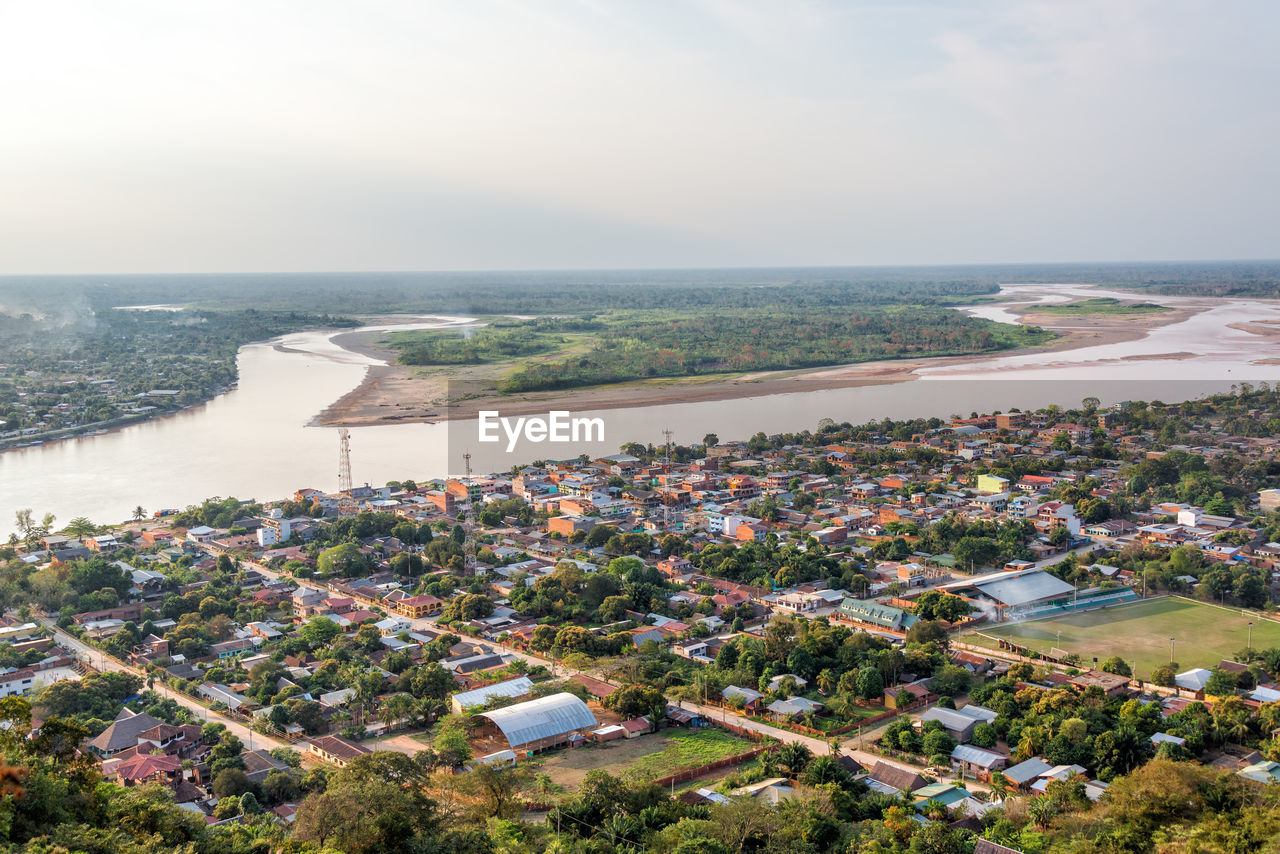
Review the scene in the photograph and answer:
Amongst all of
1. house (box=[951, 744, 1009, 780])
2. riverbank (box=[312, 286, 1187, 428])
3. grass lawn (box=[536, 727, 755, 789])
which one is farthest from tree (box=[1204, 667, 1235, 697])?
riverbank (box=[312, 286, 1187, 428])

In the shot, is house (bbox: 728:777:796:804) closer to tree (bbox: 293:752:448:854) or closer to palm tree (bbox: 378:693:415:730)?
tree (bbox: 293:752:448:854)

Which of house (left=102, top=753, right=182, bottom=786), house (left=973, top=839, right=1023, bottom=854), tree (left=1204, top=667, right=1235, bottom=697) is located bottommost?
house (left=102, top=753, right=182, bottom=786)

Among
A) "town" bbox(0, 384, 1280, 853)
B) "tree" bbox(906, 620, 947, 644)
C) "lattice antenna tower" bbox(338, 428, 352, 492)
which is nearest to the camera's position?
"town" bbox(0, 384, 1280, 853)

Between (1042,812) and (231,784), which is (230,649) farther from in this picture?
(1042,812)

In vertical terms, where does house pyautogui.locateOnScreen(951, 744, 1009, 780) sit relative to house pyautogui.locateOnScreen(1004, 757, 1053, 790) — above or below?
below

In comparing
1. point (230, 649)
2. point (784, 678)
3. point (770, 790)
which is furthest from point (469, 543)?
point (770, 790)

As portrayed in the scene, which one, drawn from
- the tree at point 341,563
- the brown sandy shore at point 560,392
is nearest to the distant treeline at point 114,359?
the brown sandy shore at point 560,392

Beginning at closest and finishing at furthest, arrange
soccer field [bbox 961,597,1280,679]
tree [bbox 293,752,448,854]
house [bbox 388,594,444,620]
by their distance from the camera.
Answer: tree [bbox 293,752,448,854] → soccer field [bbox 961,597,1280,679] → house [bbox 388,594,444,620]
